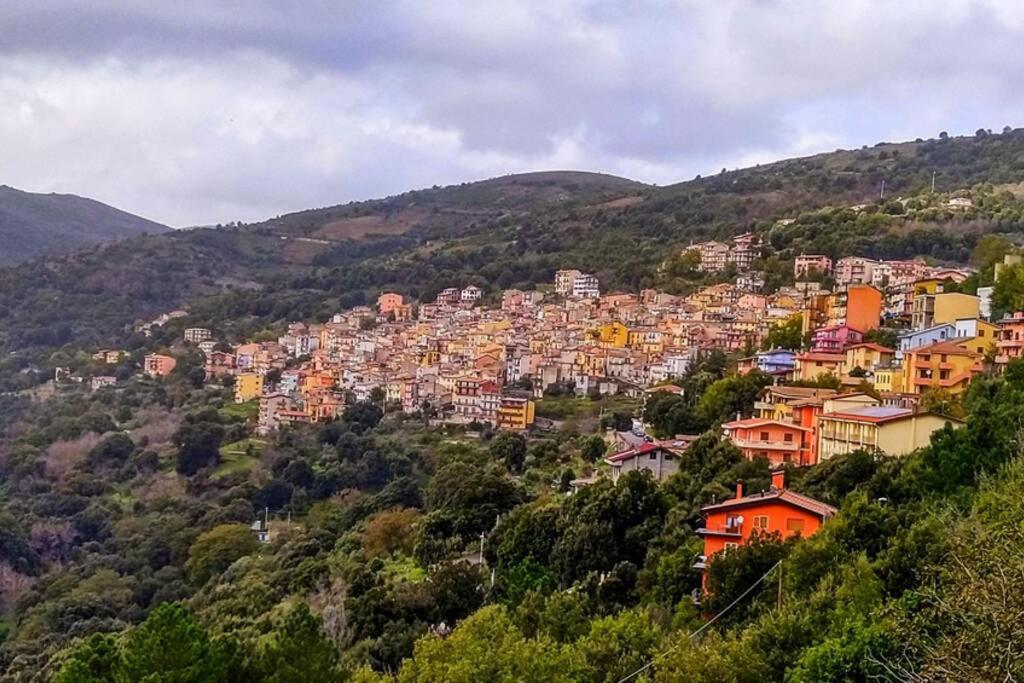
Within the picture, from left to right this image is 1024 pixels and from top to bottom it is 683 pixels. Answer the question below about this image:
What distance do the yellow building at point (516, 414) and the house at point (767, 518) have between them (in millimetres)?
Answer: 30410

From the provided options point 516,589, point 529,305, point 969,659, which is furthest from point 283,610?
point 529,305

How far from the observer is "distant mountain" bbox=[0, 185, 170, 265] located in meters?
144

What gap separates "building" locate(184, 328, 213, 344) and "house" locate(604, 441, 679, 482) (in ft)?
195

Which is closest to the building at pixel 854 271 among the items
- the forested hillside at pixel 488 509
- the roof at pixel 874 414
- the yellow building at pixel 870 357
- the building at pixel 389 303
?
the forested hillside at pixel 488 509

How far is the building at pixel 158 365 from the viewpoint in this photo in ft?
260

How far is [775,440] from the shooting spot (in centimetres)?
2955

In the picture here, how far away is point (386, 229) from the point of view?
138 m

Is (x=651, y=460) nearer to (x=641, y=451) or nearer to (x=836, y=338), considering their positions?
(x=641, y=451)

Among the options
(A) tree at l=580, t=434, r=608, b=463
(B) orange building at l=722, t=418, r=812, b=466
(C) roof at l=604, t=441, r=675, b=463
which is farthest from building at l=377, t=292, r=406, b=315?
(B) orange building at l=722, t=418, r=812, b=466

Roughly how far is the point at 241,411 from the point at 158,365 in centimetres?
1510

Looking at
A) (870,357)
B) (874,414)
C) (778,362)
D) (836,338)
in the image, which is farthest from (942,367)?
(836,338)

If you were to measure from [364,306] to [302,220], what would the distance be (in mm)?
52735

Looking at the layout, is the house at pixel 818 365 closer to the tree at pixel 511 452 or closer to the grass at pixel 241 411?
the tree at pixel 511 452

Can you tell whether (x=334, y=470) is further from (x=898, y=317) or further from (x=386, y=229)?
(x=386, y=229)
